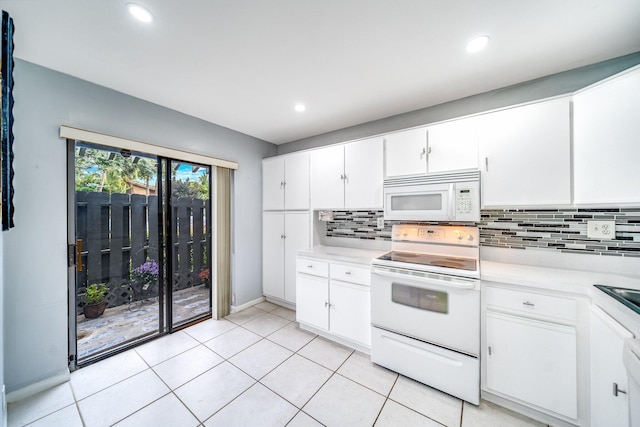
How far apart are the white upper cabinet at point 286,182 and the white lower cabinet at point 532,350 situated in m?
2.19

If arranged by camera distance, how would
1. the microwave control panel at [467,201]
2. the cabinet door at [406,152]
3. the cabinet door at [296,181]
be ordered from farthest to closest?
the cabinet door at [296,181], the cabinet door at [406,152], the microwave control panel at [467,201]

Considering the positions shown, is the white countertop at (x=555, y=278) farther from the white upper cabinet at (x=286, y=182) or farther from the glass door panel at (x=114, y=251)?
the glass door panel at (x=114, y=251)

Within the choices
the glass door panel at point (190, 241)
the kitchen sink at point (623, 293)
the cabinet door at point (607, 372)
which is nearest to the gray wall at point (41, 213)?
the glass door panel at point (190, 241)

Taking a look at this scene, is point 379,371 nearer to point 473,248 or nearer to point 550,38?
point 473,248

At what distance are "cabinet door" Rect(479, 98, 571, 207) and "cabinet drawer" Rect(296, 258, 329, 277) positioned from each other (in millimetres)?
1617

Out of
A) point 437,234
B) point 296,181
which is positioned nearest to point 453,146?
point 437,234

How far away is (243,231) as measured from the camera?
323 cm

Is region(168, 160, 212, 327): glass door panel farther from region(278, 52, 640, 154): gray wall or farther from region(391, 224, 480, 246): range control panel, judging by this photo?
region(391, 224, 480, 246): range control panel

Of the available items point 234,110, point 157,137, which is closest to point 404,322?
point 234,110

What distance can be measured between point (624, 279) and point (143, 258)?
162 inches

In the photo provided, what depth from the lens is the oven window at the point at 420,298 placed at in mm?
1745

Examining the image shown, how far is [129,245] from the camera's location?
2348 millimetres

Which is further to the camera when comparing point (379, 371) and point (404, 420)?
point (379, 371)

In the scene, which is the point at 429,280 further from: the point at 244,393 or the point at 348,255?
the point at 244,393
